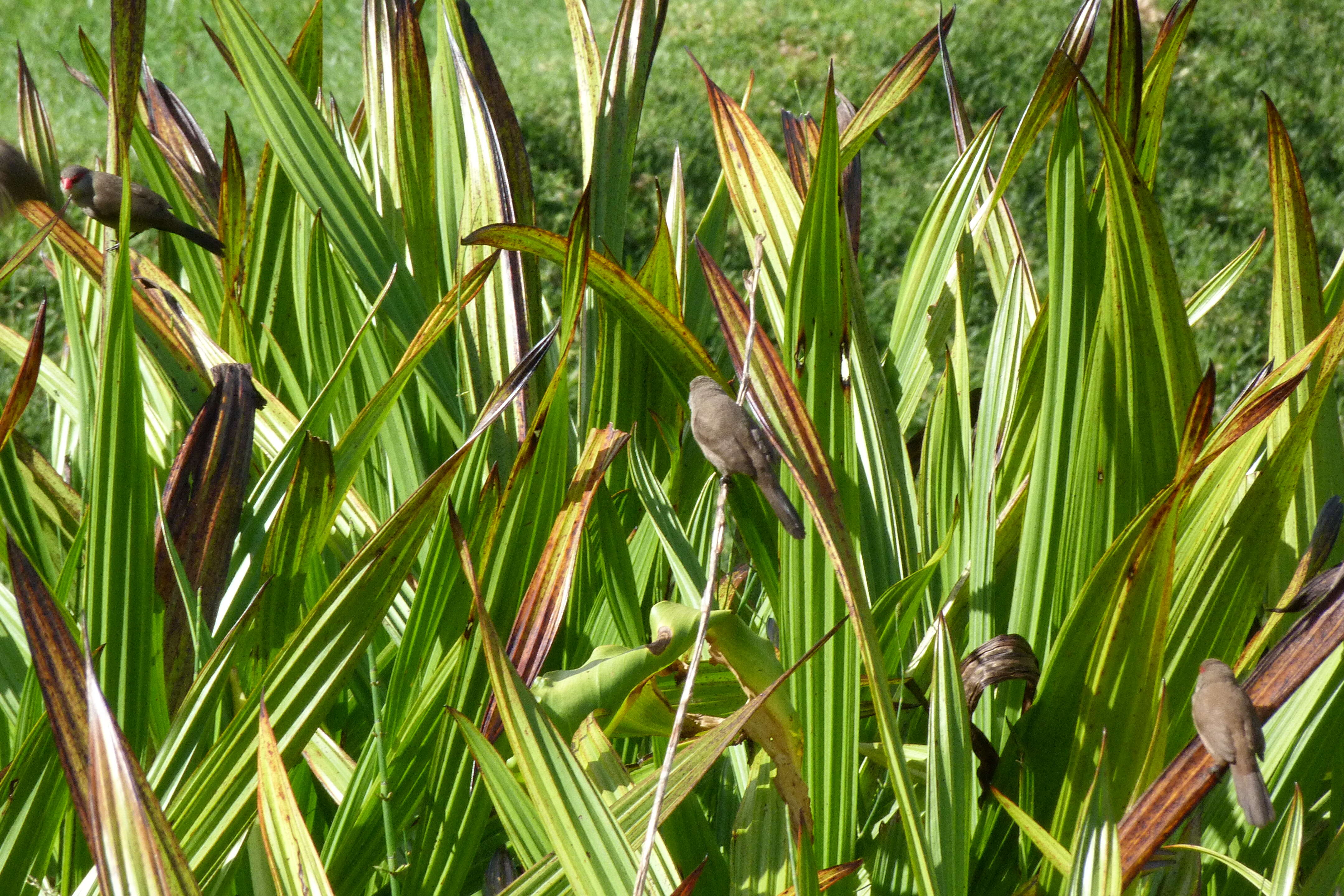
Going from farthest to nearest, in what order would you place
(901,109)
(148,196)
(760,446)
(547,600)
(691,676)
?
(901,109) → (148,196) → (547,600) → (760,446) → (691,676)

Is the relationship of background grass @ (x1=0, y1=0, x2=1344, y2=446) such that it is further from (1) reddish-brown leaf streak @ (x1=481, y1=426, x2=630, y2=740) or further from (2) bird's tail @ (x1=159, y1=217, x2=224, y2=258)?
(1) reddish-brown leaf streak @ (x1=481, y1=426, x2=630, y2=740)

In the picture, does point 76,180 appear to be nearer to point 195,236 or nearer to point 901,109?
point 195,236

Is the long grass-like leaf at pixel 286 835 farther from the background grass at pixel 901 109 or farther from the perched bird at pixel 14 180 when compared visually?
the background grass at pixel 901 109

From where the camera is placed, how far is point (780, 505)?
0.63 m

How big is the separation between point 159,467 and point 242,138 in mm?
3320

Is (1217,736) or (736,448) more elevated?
(736,448)

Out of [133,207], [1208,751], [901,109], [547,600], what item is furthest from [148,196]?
[901,109]

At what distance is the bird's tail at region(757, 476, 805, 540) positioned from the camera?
62 centimetres

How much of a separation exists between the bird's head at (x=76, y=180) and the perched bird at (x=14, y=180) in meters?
0.04

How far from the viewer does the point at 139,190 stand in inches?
45.1

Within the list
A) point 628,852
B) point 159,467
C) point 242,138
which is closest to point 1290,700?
point 628,852

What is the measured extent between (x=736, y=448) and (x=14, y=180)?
99 cm

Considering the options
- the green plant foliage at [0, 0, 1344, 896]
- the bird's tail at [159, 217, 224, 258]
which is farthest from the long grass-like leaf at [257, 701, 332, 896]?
the bird's tail at [159, 217, 224, 258]

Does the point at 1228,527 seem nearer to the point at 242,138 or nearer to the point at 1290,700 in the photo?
the point at 1290,700
